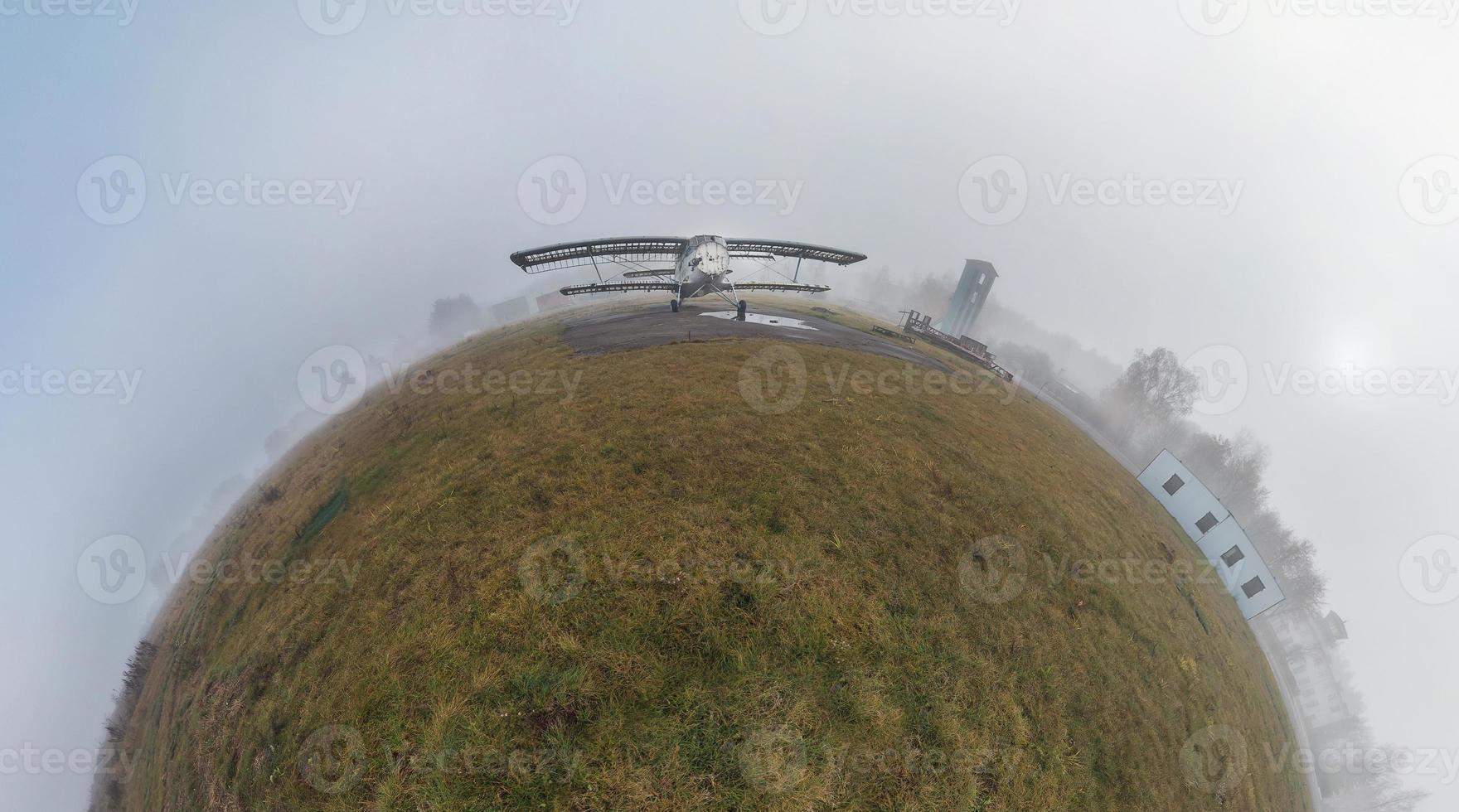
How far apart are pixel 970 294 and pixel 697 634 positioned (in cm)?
6787

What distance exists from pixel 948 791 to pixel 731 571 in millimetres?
6173

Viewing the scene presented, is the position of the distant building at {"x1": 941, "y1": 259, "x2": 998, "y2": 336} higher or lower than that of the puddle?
higher

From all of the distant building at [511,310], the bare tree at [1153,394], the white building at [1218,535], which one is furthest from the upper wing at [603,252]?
the distant building at [511,310]

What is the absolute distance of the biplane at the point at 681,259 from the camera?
23.6 meters

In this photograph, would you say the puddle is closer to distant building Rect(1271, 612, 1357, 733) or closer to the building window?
the building window

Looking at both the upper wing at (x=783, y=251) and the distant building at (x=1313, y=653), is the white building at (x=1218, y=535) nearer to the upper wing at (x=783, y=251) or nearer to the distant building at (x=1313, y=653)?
the upper wing at (x=783, y=251)

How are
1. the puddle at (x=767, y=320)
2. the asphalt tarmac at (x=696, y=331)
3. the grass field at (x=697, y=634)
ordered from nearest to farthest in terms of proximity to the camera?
1. the grass field at (x=697, y=634)
2. the asphalt tarmac at (x=696, y=331)
3. the puddle at (x=767, y=320)

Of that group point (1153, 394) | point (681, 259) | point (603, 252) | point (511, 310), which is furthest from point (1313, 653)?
point (511, 310)

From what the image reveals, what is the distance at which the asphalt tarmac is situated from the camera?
22.1 metres

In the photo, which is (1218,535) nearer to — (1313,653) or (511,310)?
(1313,653)

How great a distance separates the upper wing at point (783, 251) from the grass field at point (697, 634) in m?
15.3

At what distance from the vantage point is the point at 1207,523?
893 inches

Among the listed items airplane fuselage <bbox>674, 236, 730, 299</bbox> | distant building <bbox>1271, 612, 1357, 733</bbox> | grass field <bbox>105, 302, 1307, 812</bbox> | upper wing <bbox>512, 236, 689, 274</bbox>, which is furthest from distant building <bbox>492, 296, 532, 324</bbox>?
distant building <bbox>1271, 612, 1357, 733</bbox>

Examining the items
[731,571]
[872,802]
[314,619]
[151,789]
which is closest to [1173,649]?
[872,802]
